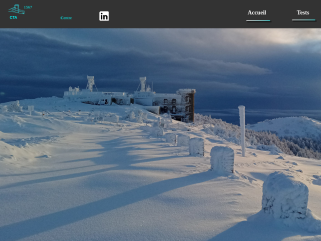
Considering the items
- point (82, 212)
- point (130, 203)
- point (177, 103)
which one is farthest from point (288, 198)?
point (177, 103)

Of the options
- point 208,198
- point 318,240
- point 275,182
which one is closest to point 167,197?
point 208,198

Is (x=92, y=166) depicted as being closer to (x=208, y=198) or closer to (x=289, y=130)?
(x=208, y=198)

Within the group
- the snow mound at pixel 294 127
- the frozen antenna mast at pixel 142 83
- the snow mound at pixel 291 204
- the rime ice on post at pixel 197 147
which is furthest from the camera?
the snow mound at pixel 294 127

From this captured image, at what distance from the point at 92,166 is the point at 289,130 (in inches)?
2458

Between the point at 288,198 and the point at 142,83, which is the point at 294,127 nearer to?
the point at 142,83

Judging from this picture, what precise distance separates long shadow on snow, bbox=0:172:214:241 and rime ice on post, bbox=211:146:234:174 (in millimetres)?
1004

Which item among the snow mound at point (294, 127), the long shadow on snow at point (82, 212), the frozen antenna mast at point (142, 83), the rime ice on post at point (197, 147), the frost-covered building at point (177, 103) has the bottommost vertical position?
the snow mound at point (294, 127)

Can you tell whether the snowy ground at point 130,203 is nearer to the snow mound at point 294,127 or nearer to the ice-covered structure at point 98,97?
the ice-covered structure at point 98,97

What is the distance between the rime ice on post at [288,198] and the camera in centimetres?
288

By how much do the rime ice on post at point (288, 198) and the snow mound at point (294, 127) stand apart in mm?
60899

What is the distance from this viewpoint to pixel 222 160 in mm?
5332

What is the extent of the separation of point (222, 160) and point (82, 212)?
132 inches

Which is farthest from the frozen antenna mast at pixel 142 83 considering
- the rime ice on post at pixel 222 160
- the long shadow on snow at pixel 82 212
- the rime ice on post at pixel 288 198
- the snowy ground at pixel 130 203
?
the rime ice on post at pixel 288 198

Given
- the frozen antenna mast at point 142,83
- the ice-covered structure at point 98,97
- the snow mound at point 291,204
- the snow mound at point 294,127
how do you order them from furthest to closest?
the snow mound at point 294,127 → the frozen antenna mast at point 142,83 → the ice-covered structure at point 98,97 → the snow mound at point 291,204
